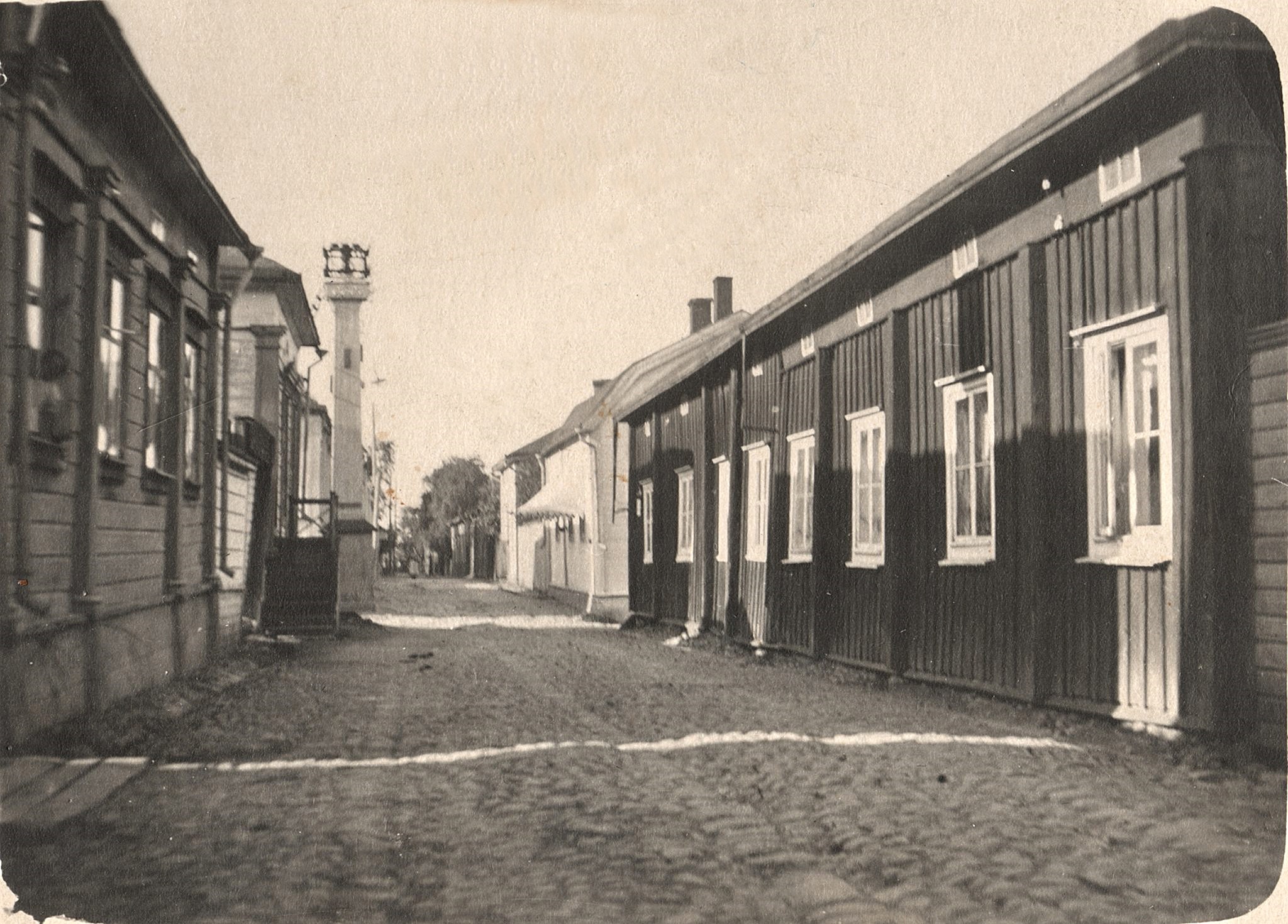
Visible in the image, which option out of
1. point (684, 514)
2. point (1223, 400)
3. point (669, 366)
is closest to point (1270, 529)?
point (1223, 400)

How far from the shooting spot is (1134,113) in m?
5.74

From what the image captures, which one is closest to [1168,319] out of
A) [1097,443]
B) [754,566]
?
[1097,443]

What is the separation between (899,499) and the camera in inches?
355

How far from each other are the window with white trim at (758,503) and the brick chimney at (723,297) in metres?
2.24

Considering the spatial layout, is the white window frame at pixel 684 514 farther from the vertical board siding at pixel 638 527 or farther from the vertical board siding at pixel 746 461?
the vertical board siding at pixel 746 461

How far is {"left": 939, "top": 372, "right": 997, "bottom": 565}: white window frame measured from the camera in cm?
754

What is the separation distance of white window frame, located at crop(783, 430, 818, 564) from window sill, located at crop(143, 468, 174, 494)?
226 inches

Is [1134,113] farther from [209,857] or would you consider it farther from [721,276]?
[209,857]

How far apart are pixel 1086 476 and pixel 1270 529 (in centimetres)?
170

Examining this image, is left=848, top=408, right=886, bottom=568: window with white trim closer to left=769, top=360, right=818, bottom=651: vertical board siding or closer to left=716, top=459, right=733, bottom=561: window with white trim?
left=769, top=360, right=818, bottom=651: vertical board siding

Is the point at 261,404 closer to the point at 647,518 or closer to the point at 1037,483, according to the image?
the point at 1037,483

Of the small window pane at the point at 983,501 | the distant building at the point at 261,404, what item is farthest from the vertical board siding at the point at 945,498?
the distant building at the point at 261,404

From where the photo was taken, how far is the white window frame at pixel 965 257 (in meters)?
7.75

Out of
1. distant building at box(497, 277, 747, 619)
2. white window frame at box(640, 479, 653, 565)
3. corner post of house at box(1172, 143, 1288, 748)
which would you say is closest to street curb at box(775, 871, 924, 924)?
corner post of house at box(1172, 143, 1288, 748)
